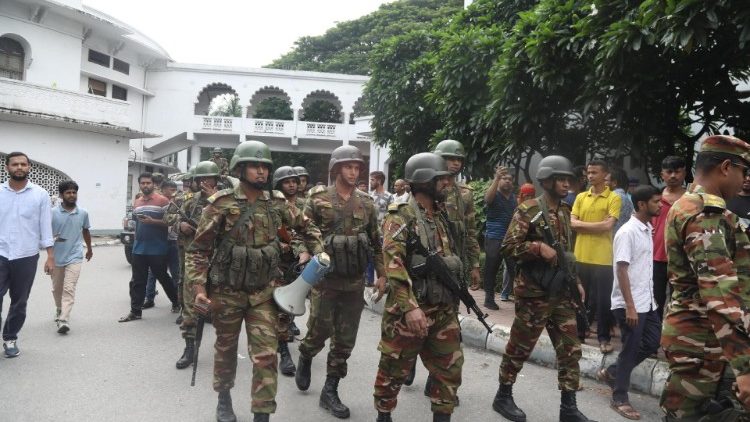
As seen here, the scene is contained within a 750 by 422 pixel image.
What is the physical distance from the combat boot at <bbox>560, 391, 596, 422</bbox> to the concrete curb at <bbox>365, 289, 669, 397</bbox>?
0.87 m

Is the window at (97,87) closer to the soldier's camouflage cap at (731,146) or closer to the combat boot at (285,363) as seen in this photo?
the combat boot at (285,363)

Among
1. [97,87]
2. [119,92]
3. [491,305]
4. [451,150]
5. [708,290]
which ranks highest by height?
[119,92]

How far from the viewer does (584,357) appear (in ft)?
15.5

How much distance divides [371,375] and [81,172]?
54.1 ft

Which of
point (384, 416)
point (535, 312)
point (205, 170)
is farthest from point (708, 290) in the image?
point (205, 170)

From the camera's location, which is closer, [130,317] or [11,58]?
[130,317]

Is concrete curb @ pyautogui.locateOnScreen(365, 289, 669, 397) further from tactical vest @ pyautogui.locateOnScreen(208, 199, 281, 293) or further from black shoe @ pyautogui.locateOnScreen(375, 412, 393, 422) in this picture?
tactical vest @ pyautogui.locateOnScreen(208, 199, 281, 293)

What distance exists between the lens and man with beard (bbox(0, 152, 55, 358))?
4801mm

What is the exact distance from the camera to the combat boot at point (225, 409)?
355 cm

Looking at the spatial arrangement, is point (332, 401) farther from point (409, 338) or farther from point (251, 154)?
point (251, 154)

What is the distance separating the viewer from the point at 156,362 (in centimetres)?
488

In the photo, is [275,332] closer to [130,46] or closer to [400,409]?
[400,409]

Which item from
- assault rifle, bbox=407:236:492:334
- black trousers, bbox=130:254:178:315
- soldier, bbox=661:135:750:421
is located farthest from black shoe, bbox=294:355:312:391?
black trousers, bbox=130:254:178:315

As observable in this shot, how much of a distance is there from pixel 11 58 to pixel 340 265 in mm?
19620
